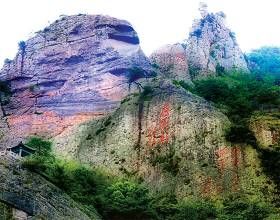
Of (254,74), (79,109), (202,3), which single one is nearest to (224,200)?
(79,109)

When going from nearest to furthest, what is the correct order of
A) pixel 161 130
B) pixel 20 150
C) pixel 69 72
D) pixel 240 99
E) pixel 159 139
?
pixel 20 150 → pixel 159 139 → pixel 161 130 → pixel 240 99 → pixel 69 72

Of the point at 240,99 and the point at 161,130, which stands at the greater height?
the point at 240,99

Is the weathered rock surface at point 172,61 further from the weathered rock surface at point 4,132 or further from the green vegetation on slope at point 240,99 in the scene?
the weathered rock surface at point 4,132

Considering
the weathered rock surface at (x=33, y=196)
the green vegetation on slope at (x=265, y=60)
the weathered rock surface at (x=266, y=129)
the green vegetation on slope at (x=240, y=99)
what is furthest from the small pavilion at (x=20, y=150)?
the green vegetation on slope at (x=265, y=60)

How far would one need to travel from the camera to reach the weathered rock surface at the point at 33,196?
25425 mm

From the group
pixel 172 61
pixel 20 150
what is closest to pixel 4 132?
pixel 20 150

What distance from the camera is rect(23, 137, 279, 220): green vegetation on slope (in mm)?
33531

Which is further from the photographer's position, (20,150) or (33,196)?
(20,150)

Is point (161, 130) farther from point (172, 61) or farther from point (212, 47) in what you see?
point (212, 47)

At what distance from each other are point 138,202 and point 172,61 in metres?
33.6

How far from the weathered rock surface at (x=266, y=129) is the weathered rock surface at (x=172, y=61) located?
19408 millimetres

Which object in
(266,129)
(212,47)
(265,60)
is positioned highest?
(265,60)

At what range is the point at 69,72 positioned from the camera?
61812 millimetres

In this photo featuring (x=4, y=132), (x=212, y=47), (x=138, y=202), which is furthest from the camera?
(x=212, y=47)
